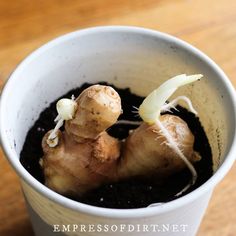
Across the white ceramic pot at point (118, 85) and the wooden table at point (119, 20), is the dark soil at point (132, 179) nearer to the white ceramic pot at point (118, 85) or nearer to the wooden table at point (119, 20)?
the white ceramic pot at point (118, 85)

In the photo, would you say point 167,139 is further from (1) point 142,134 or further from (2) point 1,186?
(2) point 1,186

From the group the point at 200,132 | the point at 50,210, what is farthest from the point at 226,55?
the point at 50,210

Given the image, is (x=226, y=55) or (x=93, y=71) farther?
(x=226, y=55)

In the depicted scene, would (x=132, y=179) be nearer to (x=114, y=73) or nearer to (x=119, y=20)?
(x=114, y=73)

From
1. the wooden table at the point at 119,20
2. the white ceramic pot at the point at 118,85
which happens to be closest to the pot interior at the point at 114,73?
the white ceramic pot at the point at 118,85

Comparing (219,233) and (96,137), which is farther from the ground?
(96,137)

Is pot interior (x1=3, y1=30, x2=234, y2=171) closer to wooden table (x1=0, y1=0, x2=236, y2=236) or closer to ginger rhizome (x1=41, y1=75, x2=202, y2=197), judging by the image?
ginger rhizome (x1=41, y1=75, x2=202, y2=197)

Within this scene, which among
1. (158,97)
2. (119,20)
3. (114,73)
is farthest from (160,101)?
(119,20)
